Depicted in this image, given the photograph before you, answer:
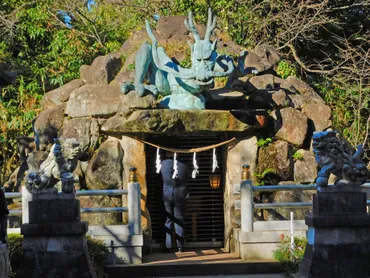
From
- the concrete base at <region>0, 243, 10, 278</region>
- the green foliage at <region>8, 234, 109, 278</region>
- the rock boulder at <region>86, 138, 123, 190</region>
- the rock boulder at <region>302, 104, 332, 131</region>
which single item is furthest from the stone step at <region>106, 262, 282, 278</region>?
the concrete base at <region>0, 243, 10, 278</region>

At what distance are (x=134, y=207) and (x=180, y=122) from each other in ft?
7.22

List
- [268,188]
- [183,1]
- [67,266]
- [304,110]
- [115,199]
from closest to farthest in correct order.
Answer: [67,266], [268,188], [115,199], [304,110], [183,1]

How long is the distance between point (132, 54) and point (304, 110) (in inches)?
170

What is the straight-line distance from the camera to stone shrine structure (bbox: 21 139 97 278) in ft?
38.7

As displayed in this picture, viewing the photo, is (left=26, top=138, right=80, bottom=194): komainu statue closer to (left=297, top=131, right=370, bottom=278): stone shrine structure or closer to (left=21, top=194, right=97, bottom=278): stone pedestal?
(left=21, top=194, right=97, bottom=278): stone pedestal

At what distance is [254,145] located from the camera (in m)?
16.4

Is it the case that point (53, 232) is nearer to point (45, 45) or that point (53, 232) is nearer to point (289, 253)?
point (289, 253)

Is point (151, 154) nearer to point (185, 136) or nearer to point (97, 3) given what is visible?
point (185, 136)

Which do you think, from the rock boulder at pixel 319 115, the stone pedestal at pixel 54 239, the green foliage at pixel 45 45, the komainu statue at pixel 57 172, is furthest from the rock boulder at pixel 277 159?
the green foliage at pixel 45 45

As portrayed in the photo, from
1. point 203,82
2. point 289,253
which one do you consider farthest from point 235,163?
point 289,253

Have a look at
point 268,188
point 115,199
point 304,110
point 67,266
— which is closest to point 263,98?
point 304,110

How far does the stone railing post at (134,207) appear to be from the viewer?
47.9ft

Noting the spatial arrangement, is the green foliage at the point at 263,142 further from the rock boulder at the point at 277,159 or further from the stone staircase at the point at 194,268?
the stone staircase at the point at 194,268

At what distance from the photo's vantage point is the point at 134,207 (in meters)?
14.6
